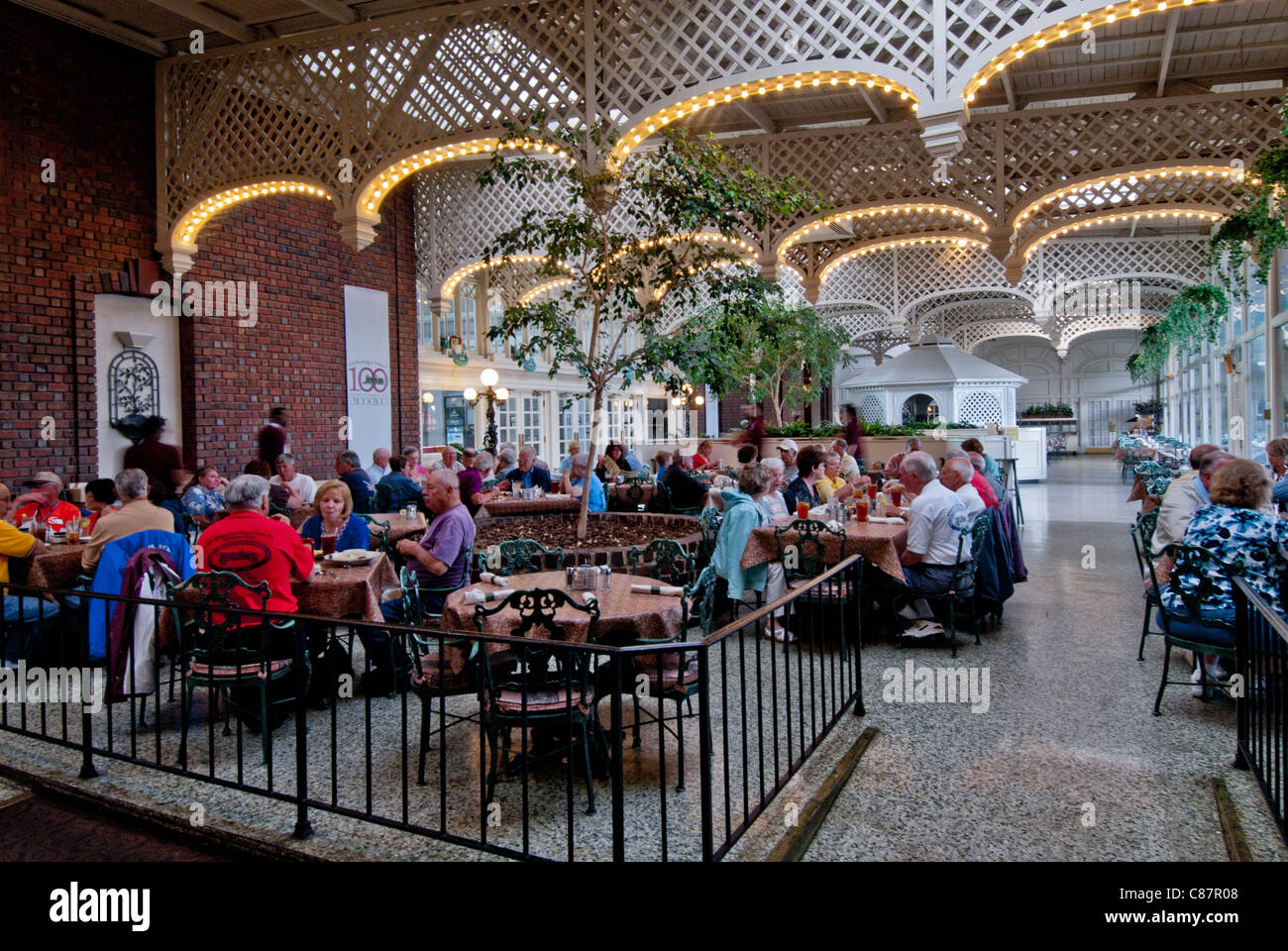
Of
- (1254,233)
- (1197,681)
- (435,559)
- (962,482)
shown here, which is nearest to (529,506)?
(435,559)

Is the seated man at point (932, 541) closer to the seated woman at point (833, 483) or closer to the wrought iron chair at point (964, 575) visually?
the wrought iron chair at point (964, 575)

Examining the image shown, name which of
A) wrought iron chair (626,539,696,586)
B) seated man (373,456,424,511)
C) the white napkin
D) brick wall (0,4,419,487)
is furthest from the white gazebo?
the white napkin

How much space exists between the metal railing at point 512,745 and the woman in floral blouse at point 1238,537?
1.69 m

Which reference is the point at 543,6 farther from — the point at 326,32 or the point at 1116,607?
the point at 1116,607

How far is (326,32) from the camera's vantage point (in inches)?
325

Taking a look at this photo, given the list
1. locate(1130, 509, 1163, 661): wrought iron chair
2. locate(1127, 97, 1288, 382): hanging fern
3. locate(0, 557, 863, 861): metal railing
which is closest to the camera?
locate(0, 557, 863, 861): metal railing

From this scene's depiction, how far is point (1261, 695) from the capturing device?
11.2 feet

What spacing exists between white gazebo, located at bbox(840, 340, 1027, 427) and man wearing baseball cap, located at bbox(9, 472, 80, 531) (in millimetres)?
18811

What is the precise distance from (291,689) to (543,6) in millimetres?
6282

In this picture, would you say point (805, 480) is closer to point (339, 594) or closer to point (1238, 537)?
point (1238, 537)

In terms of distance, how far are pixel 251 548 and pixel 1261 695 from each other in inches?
179

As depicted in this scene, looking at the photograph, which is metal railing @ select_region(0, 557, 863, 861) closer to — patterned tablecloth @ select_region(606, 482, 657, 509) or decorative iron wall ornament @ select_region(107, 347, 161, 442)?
decorative iron wall ornament @ select_region(107, 347, 161, 442)

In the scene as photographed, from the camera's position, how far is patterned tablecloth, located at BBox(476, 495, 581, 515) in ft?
26.5
